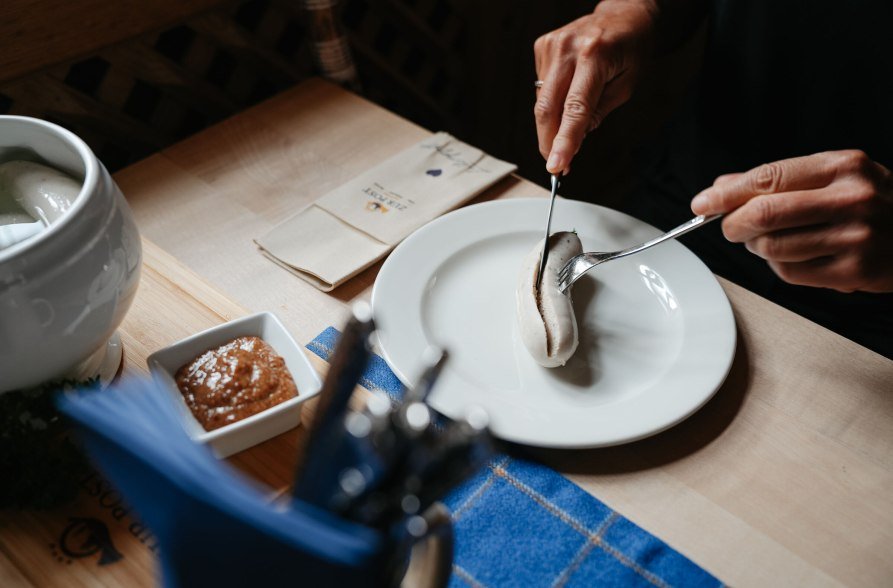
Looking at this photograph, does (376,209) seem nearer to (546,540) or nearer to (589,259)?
(589,259)

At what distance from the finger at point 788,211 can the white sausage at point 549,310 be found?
0.59 feet

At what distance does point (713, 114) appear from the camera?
1230 millimetres

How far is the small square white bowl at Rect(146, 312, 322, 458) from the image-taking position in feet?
1.81

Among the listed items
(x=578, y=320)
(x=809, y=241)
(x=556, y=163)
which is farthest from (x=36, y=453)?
(x=809, y=241)

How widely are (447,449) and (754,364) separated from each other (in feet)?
1.73

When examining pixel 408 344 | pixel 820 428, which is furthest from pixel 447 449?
pixel 820 428

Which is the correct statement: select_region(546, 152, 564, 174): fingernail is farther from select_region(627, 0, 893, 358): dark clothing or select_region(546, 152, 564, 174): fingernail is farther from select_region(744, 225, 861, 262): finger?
select_region(627, 0, 893, 358): dark clothing

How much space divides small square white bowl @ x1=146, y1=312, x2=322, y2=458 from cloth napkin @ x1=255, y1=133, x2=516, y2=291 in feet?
0.56

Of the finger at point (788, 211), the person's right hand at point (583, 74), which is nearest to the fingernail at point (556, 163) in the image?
the person's right hand at point (583, 74)

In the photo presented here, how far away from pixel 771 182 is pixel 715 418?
254 mm

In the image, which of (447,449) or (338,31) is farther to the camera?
(338,31)

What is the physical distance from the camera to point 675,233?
763 millimetres

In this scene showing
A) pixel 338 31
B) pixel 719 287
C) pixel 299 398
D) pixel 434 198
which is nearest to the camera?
pixel 299 398

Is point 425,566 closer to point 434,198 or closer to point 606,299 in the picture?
point 606,299
